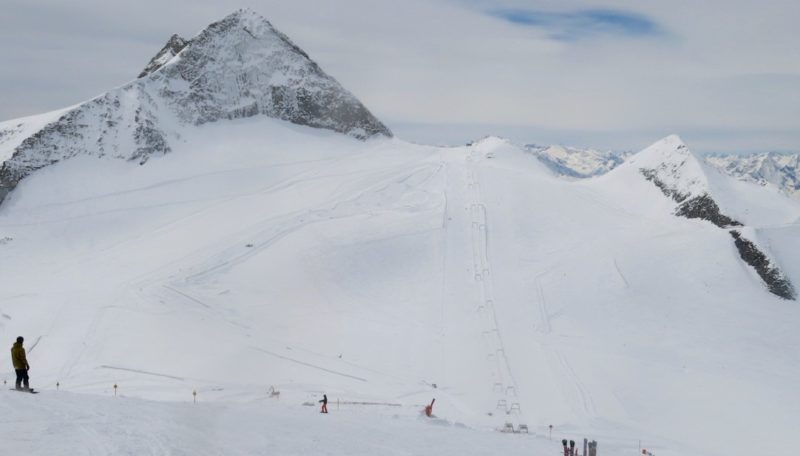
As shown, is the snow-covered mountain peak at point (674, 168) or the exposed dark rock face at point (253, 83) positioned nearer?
the snow-covered mountain peak at point (674, 168)

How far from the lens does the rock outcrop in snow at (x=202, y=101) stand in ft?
234

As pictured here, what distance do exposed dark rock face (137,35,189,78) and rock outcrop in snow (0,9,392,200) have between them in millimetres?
188

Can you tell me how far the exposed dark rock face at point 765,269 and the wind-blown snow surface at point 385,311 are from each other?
0.79 meters

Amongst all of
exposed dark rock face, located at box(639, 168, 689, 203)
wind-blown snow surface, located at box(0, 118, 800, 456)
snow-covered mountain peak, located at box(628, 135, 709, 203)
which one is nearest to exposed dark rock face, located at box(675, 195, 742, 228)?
snow-covered mountain peak, located at box(628, 135, 709, 203)

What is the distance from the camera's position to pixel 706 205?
183 feet

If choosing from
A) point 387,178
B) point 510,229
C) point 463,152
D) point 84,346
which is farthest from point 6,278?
point 463,152

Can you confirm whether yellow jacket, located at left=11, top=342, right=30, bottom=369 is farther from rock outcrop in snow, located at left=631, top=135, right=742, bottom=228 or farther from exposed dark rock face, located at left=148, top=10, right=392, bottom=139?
exposed dark rock face, located at left=148, top=10, right=392, bottom=139

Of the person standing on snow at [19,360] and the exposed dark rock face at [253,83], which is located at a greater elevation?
the exposed dark rock face at [253,83]

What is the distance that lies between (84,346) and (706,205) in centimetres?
5104

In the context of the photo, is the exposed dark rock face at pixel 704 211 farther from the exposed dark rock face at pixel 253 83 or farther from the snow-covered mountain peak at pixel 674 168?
the exposed dark rock face at pixel 253 83

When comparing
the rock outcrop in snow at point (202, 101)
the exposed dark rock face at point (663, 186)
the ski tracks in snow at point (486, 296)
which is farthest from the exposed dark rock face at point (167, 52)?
the exposed dark rock face at point (663, 186)

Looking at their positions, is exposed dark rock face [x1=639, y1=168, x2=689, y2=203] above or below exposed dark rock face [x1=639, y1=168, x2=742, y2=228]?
above

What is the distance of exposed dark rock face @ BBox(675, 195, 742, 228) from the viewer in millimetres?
54094

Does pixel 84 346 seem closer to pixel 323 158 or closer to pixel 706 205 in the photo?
pixel 323 158
